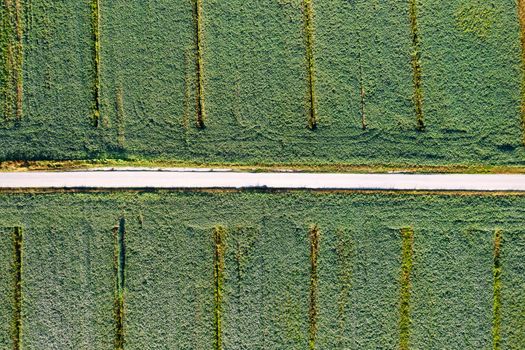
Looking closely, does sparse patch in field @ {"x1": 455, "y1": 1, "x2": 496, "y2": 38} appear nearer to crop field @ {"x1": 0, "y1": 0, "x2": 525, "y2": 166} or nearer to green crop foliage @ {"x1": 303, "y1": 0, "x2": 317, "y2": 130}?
crop field @ {"x1": 0, "y1": 0, "x2": 525, "y2": 166}

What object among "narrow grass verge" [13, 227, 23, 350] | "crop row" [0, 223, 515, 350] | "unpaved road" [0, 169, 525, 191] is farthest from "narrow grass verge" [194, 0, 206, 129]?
"narrow grass verge" [13, 227, 23, 350]

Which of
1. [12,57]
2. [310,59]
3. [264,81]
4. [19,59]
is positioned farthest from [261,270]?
[12,57]

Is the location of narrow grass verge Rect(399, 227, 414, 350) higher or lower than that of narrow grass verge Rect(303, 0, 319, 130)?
lower

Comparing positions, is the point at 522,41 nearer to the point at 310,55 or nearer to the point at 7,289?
the point at 310,55

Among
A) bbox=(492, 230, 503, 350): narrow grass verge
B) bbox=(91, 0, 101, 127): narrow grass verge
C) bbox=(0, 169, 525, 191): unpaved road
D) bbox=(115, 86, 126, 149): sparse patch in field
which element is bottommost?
bbox=(492, 230, 503, 350): narrow grass verge

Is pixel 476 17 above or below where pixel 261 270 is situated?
above

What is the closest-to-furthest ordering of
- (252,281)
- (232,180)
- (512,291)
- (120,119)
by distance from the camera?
(512,291) < (252,281) < (232,180) < (120,119)

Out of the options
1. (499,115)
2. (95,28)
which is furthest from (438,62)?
(95,28)

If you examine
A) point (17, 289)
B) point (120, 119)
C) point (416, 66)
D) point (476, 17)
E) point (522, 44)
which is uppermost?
point (476, 17)
